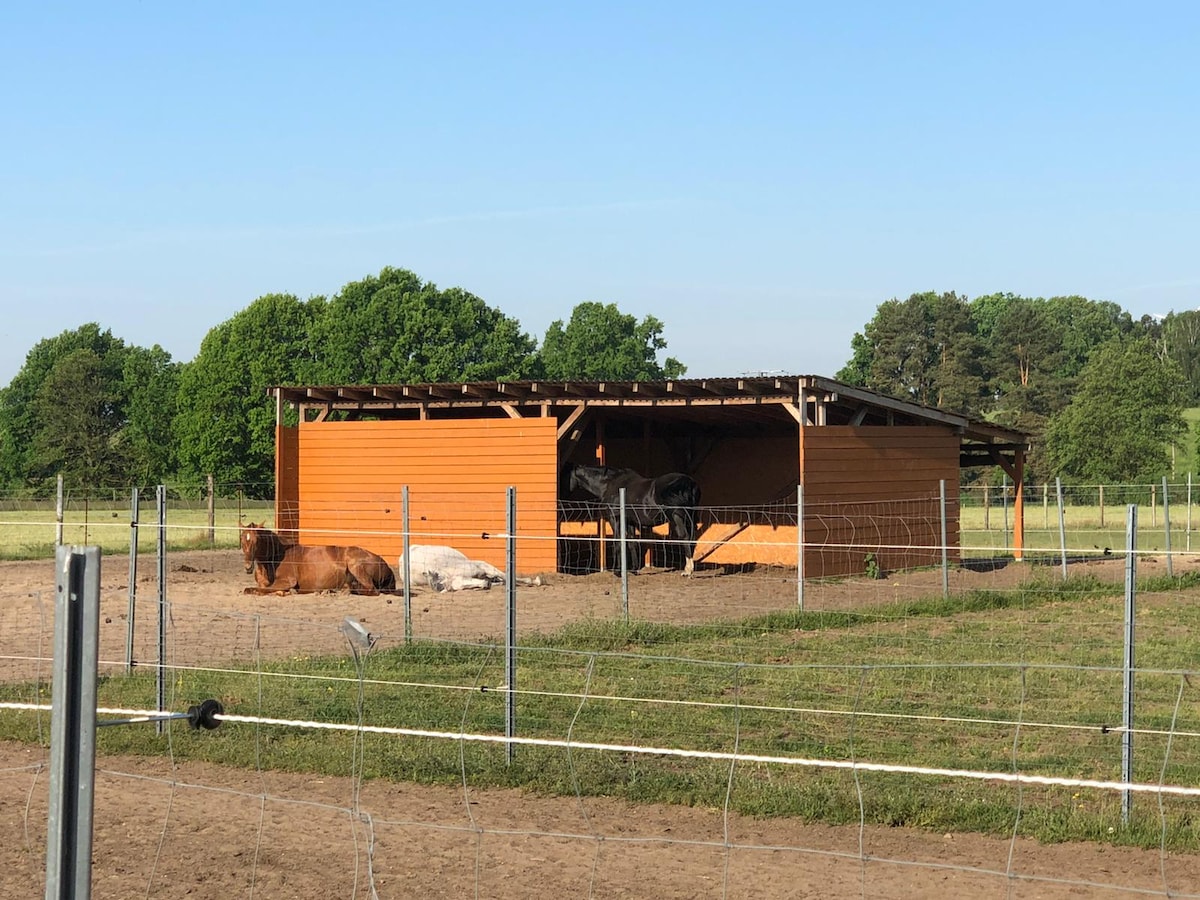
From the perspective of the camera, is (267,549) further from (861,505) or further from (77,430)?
(77,430)

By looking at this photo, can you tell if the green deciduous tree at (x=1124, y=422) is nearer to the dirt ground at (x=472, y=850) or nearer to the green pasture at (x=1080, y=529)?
the green pasture at (x=1080, y=529)

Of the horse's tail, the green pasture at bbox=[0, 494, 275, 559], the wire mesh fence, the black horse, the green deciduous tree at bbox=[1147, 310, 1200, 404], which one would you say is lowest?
the wire mesh fence

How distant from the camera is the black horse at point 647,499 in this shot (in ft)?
73.4

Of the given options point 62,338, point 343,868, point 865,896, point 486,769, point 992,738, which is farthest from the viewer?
point 62,338

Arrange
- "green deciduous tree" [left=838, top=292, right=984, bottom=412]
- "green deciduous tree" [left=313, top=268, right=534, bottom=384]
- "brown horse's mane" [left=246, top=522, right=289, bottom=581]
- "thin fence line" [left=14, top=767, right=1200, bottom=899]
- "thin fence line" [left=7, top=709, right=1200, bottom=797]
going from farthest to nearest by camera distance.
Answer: "green deciduous tree" [left=838, top=292, right=984, bottom=412] → "green deciduous tree" [left=313, top=268, right=534, bottom=384] → "brown horse's mane" [left=246, top=522, right=289, bottom=581] → "thin fence line" [left=14, top=767, right=1200, bottom=899] → "thin fence line" [left=7, top=709, right=1200, bottom=797]

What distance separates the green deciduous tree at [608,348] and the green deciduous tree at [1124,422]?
33828 millimetres

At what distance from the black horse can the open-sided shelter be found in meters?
0.65

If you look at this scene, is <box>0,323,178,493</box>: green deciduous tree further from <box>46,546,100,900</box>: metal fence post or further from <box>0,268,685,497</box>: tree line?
<box>46,546,100,900</box>: metal fence post

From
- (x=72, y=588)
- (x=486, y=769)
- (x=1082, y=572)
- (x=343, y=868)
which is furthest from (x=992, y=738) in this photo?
(x=1082, y=572)

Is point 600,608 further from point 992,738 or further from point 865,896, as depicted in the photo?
point 865,896

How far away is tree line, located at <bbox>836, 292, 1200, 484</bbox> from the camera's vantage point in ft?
167

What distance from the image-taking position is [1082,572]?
22938 mm

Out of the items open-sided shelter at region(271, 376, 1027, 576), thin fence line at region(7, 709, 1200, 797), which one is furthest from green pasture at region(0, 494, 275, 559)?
thin fence line at region(7, 709, 1200, 797)

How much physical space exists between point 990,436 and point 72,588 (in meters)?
24.9
